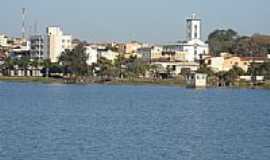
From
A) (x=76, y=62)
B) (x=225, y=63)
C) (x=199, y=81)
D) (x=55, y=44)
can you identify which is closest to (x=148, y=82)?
(x=76, y=62)

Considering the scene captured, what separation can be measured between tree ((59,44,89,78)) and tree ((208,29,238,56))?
75.6 feet

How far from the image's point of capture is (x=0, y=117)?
2869 centimetres

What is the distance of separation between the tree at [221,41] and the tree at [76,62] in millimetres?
23032

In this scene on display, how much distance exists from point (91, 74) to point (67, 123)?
5486 centimetres

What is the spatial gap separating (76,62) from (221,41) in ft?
122

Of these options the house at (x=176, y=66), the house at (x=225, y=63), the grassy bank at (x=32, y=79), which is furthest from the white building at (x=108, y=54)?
the house at (x=225, y=63)

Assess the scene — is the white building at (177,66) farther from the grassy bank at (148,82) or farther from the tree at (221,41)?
the tree at (221,41)

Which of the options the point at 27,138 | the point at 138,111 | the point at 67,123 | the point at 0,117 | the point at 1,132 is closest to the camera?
the point at 27,138

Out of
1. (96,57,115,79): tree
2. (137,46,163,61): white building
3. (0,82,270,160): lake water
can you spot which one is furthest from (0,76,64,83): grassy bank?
(0,82,270,160): lake water

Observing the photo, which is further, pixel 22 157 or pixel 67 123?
pixel 67 123

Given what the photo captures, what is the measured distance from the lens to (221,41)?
111 m

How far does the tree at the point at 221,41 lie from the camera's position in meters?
101

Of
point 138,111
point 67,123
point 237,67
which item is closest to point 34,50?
point 237,67

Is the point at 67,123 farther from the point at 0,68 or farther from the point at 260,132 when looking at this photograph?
the point at 0,68
